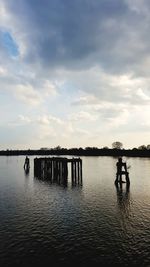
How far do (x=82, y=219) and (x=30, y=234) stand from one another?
15.1 feet

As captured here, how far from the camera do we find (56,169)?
4981 cm

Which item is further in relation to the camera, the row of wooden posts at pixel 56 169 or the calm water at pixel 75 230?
the row of wooden posts at pixel 56 169

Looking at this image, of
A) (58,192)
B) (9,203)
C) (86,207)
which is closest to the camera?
(86,207)

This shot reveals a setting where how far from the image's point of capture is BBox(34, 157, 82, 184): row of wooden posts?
45656 millimetres

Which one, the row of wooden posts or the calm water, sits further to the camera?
the row of wooden posts

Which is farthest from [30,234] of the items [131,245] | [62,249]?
[131,245]

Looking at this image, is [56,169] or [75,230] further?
[56,169]

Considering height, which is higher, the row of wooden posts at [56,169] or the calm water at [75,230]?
the row of wooden posts at [56,169]

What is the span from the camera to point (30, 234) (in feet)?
54.3

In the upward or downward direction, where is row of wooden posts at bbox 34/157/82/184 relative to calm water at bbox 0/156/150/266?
upward

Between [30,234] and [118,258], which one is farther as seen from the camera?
[30,234]

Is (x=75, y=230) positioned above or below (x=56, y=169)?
below

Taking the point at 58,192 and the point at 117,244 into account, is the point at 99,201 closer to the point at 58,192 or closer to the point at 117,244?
the point at 58,192

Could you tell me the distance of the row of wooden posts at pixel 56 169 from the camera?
45.7 m
